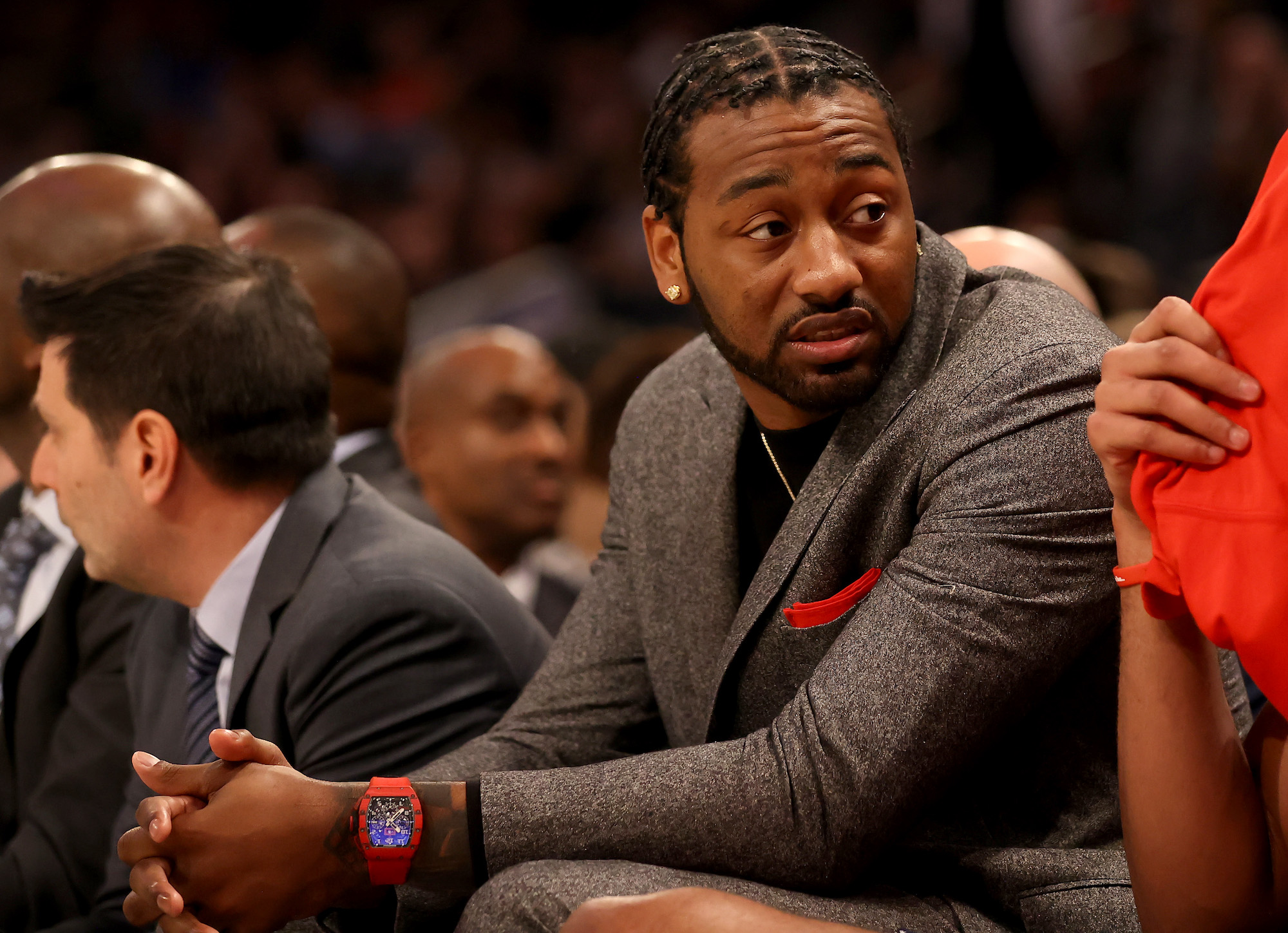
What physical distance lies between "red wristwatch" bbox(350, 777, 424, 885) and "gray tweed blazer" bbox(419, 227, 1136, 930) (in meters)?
0.09

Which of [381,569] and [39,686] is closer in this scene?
[381,569]

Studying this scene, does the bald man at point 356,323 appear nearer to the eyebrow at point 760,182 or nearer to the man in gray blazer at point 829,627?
the man in gray blazer at point 829,627

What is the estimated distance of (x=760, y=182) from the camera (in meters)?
1.77

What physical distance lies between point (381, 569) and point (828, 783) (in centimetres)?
84

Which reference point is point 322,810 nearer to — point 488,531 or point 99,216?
point 99,216

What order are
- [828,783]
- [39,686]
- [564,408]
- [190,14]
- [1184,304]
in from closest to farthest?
[1184,304] < [828,783] < [39,686] < [564,408] < [190,14]

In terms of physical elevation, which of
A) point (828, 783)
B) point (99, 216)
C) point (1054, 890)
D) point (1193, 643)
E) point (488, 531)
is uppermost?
point (99, 216)

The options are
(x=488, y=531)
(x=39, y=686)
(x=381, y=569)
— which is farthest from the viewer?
(x=488, y=531)

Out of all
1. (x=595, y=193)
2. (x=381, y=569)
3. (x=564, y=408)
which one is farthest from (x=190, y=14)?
(x=381, y=569)

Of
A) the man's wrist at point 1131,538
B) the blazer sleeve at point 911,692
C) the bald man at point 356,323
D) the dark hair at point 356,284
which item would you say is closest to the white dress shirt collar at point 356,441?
the bald man at point 356,323

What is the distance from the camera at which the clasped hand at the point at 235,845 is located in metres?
1.63

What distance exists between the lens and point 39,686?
2.62 m

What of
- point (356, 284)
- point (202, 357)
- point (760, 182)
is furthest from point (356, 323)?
point (760, 182)

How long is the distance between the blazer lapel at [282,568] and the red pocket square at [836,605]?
32.5 inches
